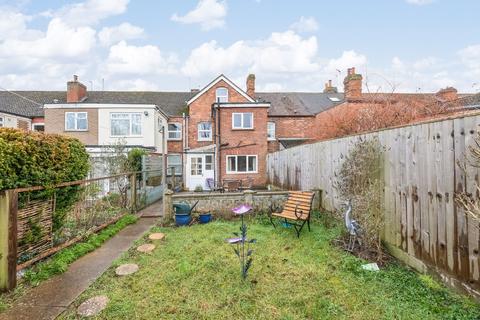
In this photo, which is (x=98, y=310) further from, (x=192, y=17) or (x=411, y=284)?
(x=192, y=17)

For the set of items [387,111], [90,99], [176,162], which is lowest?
[176,162]

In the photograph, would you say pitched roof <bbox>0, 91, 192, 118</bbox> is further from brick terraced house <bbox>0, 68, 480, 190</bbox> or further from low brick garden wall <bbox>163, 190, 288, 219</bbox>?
low brick garden wall <bbox>163, 190, 288, 219</bbox>

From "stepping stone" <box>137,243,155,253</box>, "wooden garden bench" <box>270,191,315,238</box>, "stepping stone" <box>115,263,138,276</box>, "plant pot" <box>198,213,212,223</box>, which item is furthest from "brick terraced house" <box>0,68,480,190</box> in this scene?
"stepping stone" <box>115,263,138,276</box>

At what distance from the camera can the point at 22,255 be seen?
4.57 metres

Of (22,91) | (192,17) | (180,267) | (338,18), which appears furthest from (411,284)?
(22,91)

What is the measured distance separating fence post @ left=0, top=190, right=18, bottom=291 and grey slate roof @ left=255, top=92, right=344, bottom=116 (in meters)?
19.5

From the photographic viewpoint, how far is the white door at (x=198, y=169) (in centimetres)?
1862

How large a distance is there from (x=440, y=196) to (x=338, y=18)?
1005 cm

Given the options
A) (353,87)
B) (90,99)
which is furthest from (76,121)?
(353,87)

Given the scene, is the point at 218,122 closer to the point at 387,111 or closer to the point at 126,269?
the point at 387,111

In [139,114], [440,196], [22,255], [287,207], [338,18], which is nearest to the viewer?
[440,196]

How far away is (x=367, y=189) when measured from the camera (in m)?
→ 5.38

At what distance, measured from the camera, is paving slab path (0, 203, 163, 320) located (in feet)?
11.3

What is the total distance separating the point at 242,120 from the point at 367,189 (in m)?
13.7
